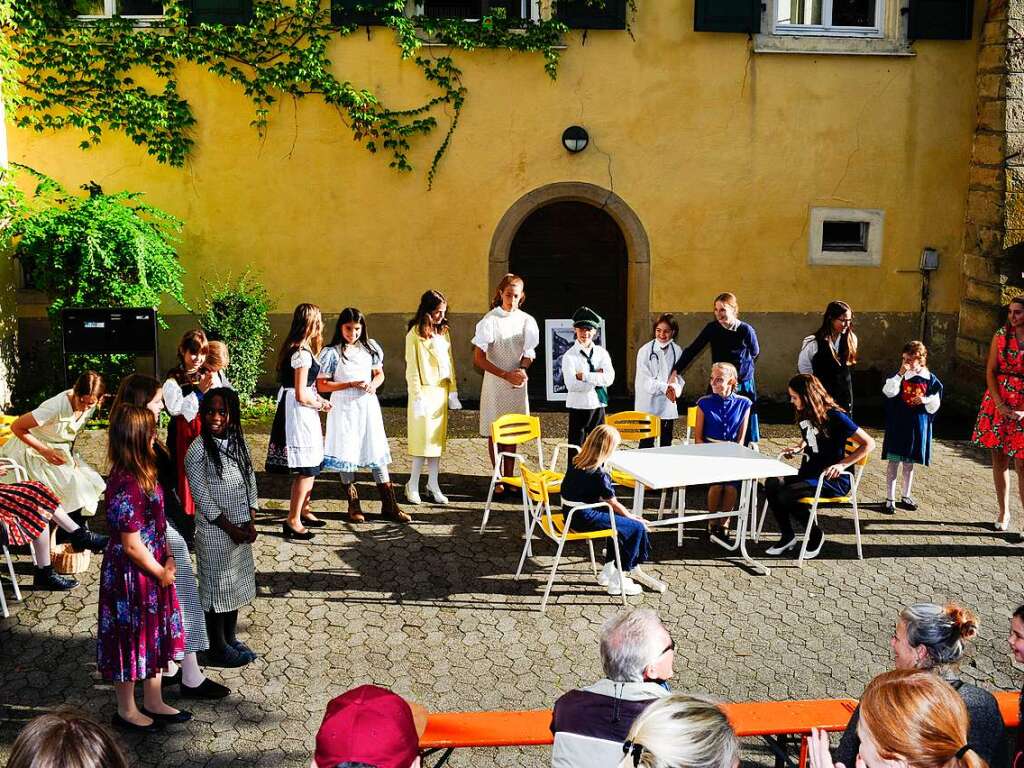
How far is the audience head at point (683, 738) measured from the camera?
310 cm

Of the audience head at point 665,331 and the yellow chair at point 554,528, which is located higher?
the audience head at point 665,331

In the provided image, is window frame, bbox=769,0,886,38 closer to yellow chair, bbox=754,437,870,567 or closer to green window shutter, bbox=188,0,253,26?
green window shutter, bbox=188,0,253,26

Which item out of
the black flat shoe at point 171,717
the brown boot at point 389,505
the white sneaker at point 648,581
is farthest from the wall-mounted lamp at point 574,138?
the black flat shoe at point 171,717

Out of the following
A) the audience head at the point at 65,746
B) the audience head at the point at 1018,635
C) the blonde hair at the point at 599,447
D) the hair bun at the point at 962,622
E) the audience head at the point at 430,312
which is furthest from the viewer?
the audience head at the point at 430,312

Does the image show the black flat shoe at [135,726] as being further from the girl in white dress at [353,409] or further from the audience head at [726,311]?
the audience head at [726,311]

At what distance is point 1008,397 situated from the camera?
9.02 meters

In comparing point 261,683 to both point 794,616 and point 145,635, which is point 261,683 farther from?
point 794,616

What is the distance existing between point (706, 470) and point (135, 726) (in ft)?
13.9

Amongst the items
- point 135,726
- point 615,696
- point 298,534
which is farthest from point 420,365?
point 615,696

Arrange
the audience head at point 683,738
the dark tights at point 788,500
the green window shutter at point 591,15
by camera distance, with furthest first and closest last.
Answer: the green window shutter at point 591,15 → the dark tights at point 788,500 → the audience head at point 683,738

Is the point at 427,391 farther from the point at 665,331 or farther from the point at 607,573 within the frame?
the point at 607,573

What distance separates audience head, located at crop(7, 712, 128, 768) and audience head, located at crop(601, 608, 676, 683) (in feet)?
6.40

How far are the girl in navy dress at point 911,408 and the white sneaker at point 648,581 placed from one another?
2730 millimetres

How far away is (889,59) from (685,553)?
7826mm
